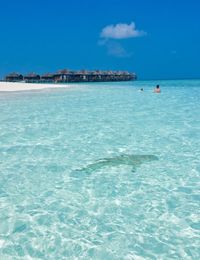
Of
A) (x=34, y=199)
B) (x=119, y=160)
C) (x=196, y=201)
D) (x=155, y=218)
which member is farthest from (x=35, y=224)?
(x=119, y=160)

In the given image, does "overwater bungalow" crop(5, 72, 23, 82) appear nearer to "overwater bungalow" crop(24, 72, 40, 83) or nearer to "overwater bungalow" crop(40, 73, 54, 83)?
"overwater bungalow" crop(24, 72, 40, 83)

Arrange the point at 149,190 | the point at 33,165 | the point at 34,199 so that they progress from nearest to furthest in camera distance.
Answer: the point at 34,199 → the point at 149,190 → the point at 33,165

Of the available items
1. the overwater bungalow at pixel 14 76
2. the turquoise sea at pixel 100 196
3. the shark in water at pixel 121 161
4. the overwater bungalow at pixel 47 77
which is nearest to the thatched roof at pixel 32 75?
the overwater bungalow at pixel 47 77

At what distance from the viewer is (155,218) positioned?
3.82 meters

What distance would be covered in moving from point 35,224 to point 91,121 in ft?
25.6

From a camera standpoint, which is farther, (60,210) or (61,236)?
(60,210)

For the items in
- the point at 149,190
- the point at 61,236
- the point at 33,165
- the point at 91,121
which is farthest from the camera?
the point at 91,121

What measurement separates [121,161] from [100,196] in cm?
167

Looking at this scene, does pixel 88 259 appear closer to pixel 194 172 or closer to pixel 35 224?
pixel 35 224

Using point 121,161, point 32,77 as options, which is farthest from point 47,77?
point 121,161

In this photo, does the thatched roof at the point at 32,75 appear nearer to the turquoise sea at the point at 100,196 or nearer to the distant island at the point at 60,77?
the distant island at the point at 60,77

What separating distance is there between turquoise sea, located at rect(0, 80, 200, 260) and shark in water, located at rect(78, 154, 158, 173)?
0.06 ft

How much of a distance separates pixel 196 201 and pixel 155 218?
2.75 ft

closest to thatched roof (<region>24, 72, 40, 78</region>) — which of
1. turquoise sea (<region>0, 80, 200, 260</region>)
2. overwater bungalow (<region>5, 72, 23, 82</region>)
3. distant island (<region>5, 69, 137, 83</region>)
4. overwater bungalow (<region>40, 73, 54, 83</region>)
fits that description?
distant island (<region>5, 69, 137, 83</region>)
